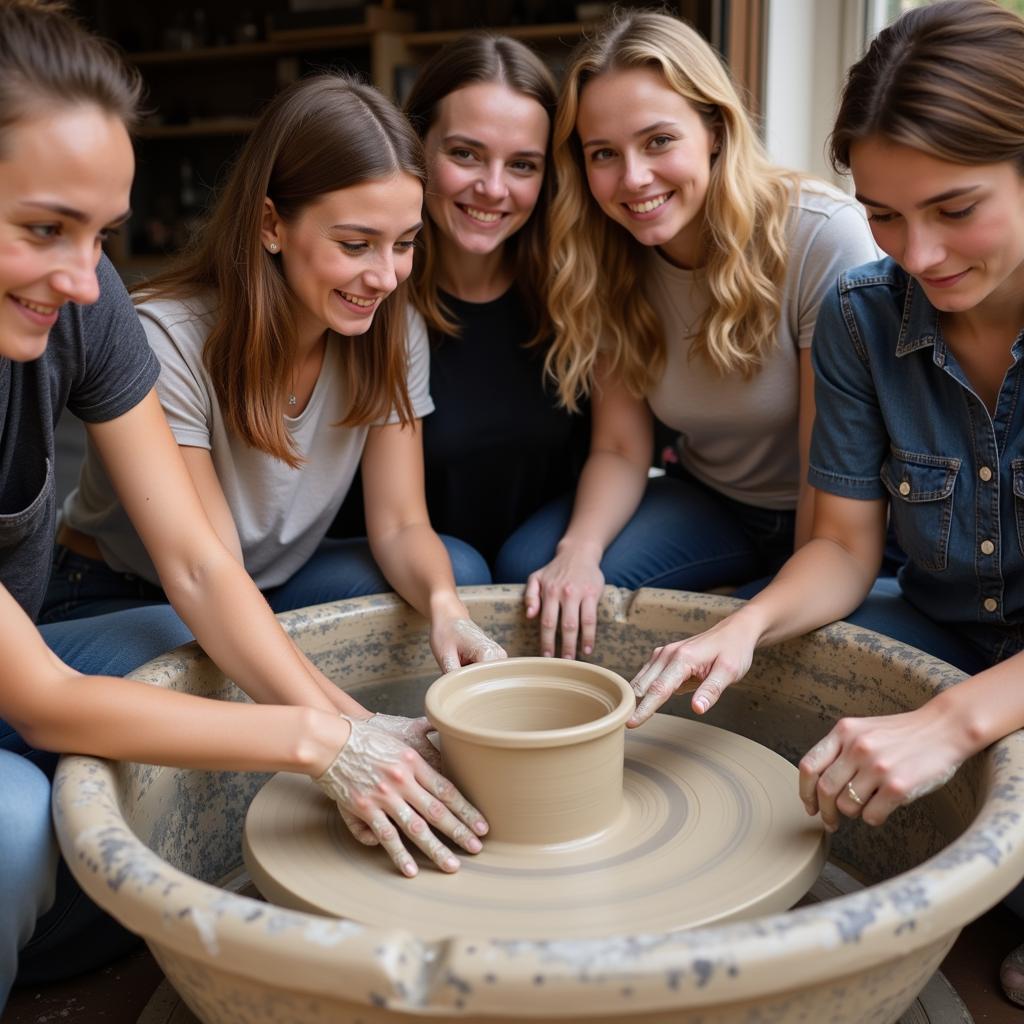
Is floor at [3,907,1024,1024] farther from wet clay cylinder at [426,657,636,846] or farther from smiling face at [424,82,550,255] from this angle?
smiling face at [424,82,550,255]

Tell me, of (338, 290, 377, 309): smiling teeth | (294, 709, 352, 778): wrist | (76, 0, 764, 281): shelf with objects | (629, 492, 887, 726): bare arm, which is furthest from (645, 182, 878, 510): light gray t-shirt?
(76, 0, 764, 281): shelf with objects

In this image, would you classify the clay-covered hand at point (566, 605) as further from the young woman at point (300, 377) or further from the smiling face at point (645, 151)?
the smiling face at point (645, 151)

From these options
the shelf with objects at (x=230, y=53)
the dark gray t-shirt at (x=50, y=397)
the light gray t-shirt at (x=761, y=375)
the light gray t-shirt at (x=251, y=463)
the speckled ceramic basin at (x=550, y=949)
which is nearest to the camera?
the speckled ceramic basin at (x=550, y=949)

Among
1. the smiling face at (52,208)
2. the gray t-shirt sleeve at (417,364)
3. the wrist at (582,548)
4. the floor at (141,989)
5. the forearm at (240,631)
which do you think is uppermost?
the smiling face at (52,208)

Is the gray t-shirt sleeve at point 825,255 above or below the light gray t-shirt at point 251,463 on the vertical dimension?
above

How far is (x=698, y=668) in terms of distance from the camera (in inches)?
62.9

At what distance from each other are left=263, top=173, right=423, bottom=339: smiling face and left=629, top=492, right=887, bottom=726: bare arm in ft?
2.47

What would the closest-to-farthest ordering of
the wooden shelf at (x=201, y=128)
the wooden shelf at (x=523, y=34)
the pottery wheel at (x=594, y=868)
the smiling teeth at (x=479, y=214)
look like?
the pottery wheel at (x=594, y=868) → the smiling teeth at (x=479, y=214) → the wooden shelf at (x=523, y=34) → the wooden shelf at (x=201, y=128)

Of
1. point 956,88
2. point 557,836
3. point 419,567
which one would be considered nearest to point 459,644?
point 419,567

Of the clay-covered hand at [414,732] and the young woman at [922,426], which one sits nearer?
the young woman at [922,426]

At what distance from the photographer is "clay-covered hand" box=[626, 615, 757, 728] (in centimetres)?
155

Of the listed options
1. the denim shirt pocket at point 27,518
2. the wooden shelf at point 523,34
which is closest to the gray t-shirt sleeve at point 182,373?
the denim shirt pocket at point 27,518

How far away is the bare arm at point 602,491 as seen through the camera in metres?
2.04

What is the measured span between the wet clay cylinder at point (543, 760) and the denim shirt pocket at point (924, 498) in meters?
0.57
